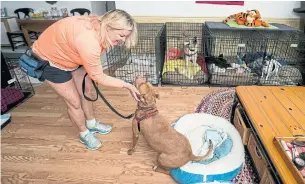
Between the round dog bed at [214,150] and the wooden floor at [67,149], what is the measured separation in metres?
0.19

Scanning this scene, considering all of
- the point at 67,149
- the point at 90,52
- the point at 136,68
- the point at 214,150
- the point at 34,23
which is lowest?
the point at 67,149

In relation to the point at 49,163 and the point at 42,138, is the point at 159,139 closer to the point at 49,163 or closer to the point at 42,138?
the point at 49,163

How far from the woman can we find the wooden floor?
1.29 feet

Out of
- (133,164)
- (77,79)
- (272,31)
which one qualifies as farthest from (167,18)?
(133,164)

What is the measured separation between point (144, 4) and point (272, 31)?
69.0 inches

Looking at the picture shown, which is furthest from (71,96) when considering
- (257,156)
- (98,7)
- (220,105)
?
(98,7)

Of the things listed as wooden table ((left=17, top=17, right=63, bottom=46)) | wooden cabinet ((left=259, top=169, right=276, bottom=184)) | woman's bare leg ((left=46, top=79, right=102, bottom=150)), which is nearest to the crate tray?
wooden cabinet ((left=259, top=169, right=276, bottom=184))

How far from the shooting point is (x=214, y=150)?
145cm

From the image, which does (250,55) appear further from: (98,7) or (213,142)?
(98,7)

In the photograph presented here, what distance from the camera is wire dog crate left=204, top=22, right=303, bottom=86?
2.54 metres

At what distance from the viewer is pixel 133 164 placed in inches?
61.1

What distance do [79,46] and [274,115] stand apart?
127 centimetres

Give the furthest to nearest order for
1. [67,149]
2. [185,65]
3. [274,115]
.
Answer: [185,65] → [67,149] → [274,115]

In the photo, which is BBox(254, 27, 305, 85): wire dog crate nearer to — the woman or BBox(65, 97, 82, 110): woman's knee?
the woman
